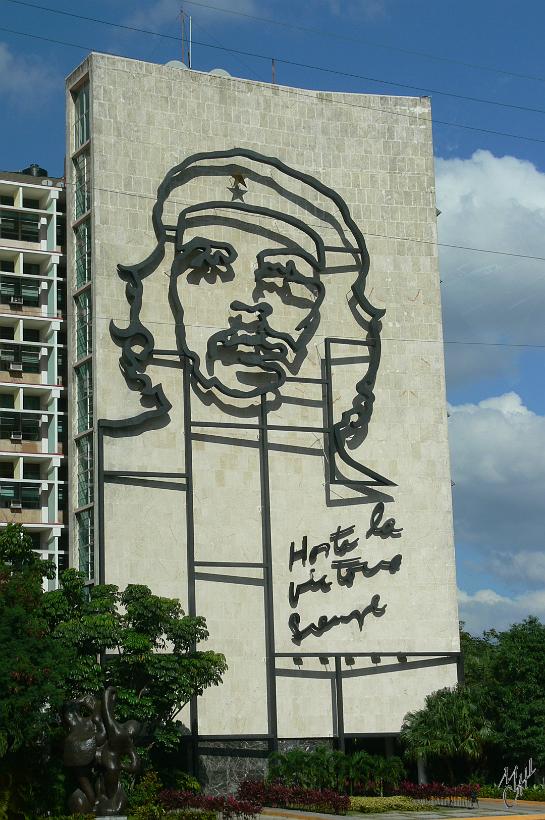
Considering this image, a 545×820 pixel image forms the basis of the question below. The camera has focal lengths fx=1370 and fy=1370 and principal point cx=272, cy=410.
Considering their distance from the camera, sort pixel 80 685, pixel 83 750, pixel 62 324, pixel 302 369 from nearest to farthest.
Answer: pixel 83 750 → pixel 80 685 → pixel 302 369 → pixel 62 324

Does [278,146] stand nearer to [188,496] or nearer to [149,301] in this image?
[149,301]

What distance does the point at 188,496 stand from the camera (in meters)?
41.0

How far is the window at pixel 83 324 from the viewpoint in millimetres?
42291

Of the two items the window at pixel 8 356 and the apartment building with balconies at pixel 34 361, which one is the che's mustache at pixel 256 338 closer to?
the apartment building with balconies at pixel 34 361

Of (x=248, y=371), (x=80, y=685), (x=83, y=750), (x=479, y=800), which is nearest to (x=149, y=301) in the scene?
(x=248, y=371)

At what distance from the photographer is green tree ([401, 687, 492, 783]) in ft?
137

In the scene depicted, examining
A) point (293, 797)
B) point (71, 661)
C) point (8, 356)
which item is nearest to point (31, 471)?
point (8, 356)

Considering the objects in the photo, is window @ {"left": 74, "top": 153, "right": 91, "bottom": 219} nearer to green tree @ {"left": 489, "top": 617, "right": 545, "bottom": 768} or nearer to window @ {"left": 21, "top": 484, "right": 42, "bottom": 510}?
window @ {"left": 21, "top": 484, "right": 42, "bottom": 510}

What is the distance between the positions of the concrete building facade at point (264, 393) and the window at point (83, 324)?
100 millimetres

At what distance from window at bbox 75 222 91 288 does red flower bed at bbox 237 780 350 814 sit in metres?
16.2

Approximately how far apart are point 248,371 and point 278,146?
8008mm

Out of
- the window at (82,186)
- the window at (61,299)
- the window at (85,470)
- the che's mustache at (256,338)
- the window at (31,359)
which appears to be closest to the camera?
the window at (85,470)

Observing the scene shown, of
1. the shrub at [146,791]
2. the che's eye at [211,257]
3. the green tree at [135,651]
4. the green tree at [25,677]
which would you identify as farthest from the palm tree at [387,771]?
the che's eye at [211,257]

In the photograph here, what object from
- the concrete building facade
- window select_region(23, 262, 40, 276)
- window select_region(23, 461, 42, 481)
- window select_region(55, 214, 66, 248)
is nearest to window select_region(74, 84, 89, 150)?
the concrete building facade
